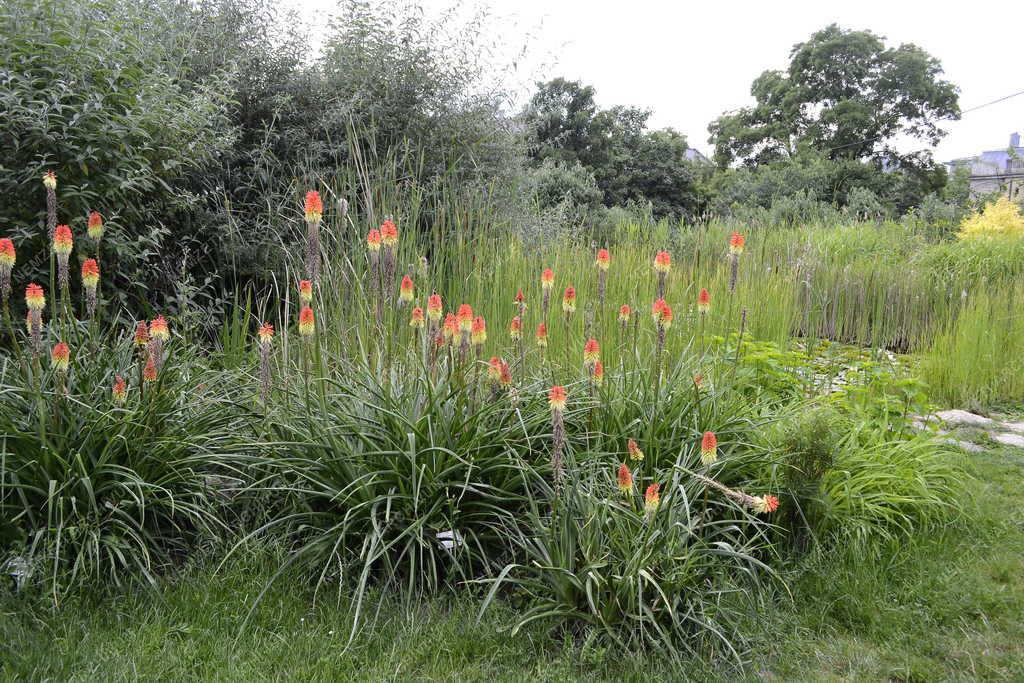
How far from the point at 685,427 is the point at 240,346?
2.32 m

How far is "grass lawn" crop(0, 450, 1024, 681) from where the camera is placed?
78.0 inches

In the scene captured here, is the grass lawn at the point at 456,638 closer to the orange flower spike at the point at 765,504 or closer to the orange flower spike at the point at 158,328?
the orange flower spike at the point at 765,504

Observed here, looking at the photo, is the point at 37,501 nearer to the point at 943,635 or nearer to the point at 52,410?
the point at 52,410

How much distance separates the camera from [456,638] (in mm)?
2135

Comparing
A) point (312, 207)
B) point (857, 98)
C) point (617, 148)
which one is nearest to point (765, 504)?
point (312, 207)

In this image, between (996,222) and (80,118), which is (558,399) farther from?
(996,222)

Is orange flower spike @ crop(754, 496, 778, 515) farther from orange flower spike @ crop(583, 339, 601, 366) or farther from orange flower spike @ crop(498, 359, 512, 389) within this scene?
orange flower spike @ crop(498, 359, 512, 389)

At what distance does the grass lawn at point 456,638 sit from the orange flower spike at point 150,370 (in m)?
0.72

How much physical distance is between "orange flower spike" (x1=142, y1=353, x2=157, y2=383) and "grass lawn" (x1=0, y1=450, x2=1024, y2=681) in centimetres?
72

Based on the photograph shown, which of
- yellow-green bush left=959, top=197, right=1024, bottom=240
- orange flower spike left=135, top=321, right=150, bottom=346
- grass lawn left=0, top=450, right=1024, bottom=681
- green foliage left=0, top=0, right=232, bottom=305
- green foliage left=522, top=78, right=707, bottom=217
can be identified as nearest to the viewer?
grass lawn left=0, top=450, right=1024, bottom=681

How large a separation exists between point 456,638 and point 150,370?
1.46 metres

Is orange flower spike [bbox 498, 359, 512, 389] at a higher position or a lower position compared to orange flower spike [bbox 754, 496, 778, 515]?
higher

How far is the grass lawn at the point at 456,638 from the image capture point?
6.50 feet

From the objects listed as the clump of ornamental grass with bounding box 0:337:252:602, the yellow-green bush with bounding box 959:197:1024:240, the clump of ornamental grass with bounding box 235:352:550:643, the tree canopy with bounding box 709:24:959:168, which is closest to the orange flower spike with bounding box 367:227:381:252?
the clump of ornamental grass with bounding box 235:352:550:643
